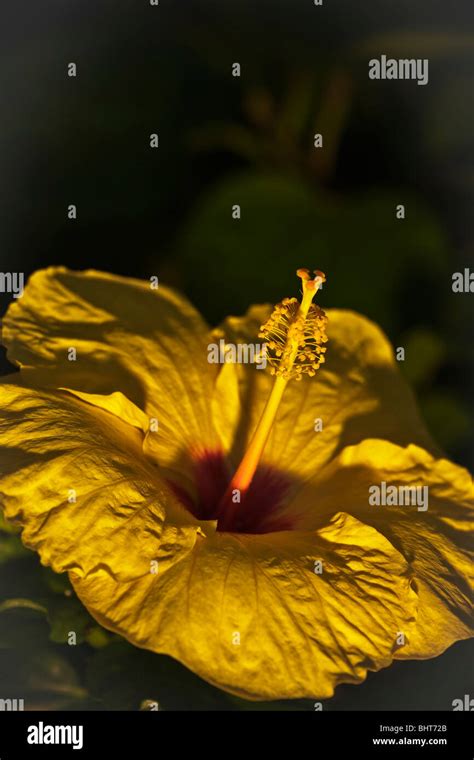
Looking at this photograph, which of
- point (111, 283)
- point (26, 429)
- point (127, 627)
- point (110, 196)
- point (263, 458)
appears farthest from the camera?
point (110, 196)

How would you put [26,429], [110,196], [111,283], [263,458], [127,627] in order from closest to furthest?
[127,627] < [26,429] < [263,458] < [111,283] < [110,196]

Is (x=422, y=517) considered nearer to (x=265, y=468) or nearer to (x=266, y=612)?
(x=265, y=468)

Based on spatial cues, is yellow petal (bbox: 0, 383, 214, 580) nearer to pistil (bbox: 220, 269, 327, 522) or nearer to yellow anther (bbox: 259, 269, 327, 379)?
pistil (bbox: 220, 269, 327, 522)

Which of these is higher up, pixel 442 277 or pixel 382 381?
pixel 442 277

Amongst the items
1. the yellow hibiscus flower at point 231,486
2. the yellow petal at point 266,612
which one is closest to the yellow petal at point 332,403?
the yellow hibiscus flower at point 231,486

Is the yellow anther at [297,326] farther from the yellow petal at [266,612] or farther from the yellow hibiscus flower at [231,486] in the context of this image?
the yellow petal at [266,612]

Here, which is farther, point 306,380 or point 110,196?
point 110,196
